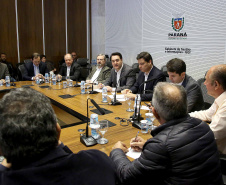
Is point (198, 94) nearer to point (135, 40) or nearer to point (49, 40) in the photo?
point (135, 40)

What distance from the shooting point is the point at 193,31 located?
16.8 ft

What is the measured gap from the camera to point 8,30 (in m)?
6.86

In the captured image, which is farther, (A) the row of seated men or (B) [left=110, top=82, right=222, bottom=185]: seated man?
(B) [left=110, top=82, right=222, bottom=185]: seated man

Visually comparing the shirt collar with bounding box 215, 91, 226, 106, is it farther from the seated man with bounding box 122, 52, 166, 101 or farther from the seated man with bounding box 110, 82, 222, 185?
the seated man with bounding box 122, 52, 166, 101

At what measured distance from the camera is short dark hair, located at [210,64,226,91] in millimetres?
1848

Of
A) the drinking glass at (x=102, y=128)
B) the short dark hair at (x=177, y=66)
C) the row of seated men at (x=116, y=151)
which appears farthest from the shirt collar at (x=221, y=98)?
the drinking glass at (x=102, y=128)

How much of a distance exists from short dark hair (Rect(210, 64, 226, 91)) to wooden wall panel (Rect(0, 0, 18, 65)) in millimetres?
6580

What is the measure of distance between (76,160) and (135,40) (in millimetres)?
6157

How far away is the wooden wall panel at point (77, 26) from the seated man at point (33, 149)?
749 cm

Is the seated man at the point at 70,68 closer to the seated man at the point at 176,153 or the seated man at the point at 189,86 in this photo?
the seated man at the point at 189,86

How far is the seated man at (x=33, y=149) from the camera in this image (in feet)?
2.43

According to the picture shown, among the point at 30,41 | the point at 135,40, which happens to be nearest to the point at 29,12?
the point at 30,41

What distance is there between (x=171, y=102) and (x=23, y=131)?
0.79 metres

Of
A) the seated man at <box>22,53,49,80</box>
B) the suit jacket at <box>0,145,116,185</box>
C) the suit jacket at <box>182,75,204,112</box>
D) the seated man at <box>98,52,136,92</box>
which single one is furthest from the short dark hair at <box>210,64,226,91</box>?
the seated man at <box>22,53,49,80</box>
